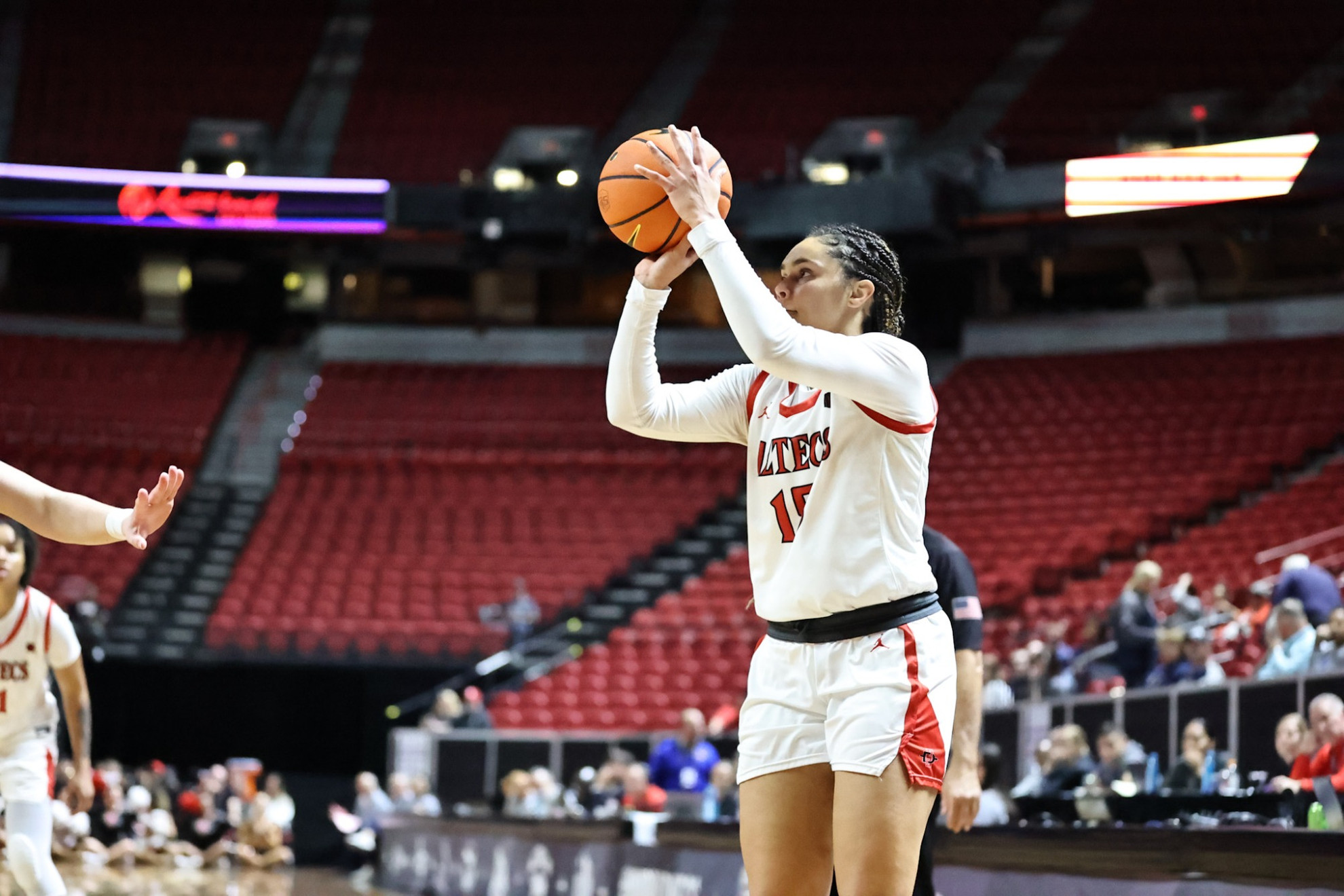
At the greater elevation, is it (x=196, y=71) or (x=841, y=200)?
(x=196, y=71)

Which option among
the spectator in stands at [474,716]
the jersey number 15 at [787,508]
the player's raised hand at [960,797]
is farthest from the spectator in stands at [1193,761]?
the spectator in stands at [474,716]

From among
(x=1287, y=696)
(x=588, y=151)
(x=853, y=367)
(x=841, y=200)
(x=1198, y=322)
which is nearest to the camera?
(x=853, y=367)

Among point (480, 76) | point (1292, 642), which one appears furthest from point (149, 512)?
point (480, 76)

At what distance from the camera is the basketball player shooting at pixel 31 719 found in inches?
238

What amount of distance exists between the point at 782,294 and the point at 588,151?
1984cm

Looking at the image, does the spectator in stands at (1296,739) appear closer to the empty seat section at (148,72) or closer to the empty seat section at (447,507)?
the empty seat section at (447,507)

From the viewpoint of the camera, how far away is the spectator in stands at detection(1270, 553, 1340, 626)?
380 inches

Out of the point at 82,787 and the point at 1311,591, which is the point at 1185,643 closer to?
the point at 1311,591

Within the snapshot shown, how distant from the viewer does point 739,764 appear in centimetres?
340

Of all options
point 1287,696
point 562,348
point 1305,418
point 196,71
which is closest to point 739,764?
point 1287,696

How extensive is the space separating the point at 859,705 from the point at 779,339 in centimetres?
76

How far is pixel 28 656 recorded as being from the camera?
20.4ft

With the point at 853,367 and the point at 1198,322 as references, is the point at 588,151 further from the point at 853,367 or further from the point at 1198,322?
the point at 853,367

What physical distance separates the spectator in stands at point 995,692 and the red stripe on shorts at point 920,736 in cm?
840
